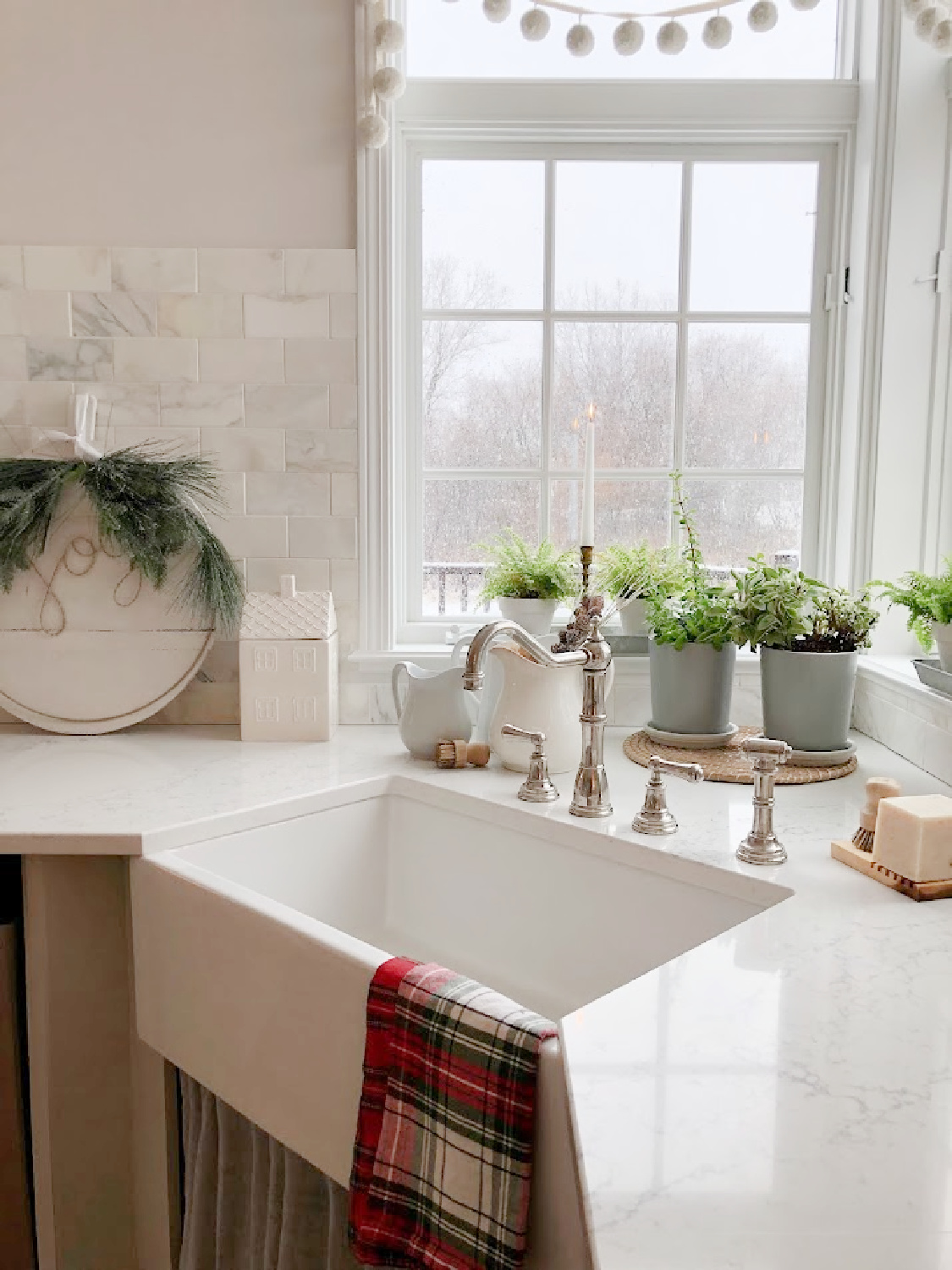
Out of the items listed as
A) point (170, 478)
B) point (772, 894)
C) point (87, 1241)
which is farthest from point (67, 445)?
point (772, 894)

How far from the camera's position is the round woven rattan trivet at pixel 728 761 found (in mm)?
1631

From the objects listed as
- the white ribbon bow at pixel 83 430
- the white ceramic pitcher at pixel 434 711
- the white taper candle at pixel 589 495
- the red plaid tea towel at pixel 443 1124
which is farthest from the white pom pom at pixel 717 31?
the red plaid tea towel at pixel 443 1124

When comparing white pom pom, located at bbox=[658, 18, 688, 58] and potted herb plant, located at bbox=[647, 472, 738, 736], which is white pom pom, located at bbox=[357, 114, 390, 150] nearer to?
white pom pom, located at bbox=[658, 18, 688, 58]

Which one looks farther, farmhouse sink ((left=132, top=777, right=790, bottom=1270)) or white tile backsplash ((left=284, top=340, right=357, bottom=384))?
white tile backsplash ((left=284, top=340, right=357, bottom=384))

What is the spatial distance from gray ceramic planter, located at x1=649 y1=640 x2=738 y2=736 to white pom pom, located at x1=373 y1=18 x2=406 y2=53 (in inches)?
42.4

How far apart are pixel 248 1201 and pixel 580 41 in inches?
69.7

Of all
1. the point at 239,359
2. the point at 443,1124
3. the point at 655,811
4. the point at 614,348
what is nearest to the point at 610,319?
the point at 614,348

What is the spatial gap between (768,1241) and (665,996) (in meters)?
0.33

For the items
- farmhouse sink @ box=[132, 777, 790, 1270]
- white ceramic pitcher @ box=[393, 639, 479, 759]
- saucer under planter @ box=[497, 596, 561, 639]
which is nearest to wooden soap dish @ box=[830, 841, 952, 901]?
farmhouse sink @ box=[132, 777, 790, 1270]

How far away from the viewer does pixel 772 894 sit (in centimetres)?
122

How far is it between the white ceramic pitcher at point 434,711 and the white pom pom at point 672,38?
3.48 ft

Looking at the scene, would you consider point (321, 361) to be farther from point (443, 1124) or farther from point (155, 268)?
point (443, 1124)

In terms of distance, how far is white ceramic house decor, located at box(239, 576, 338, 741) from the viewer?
1858 millimetres

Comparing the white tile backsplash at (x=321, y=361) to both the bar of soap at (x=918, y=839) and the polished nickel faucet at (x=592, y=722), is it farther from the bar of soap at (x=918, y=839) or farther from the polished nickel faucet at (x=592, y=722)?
the bar of soap at (x=918, y=839)
